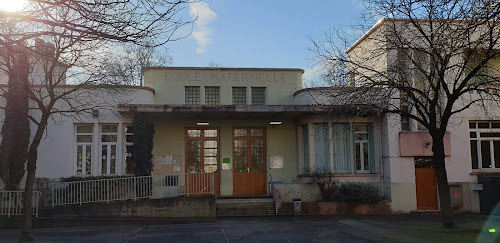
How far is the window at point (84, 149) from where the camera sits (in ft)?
53.9

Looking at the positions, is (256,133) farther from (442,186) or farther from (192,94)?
(442,186)

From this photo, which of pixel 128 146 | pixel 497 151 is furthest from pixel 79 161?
pixel 497 151

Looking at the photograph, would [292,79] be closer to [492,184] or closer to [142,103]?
[142,103]

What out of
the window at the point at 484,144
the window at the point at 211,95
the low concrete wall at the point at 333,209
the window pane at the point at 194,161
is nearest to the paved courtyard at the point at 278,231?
the low concrete wall at the point at 333,209

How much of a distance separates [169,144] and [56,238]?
730 cm

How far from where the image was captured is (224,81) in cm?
1950

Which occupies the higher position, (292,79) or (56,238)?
(292,79)

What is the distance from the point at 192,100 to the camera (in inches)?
762

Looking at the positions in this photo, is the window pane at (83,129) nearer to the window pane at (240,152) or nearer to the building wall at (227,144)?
the building wall at (227,144)

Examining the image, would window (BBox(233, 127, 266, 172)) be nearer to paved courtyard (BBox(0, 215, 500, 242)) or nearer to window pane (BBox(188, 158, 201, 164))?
window pane (BBox(188, 158, 201, 164))

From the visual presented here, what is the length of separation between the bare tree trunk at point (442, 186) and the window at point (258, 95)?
933cm

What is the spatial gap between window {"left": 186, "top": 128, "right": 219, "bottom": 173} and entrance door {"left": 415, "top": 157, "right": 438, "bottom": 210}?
821 cm

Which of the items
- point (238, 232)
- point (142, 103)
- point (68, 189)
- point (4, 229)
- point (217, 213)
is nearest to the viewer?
point (238, 232)

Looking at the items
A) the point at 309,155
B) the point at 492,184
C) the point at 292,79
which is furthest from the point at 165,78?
the point at 492,184
